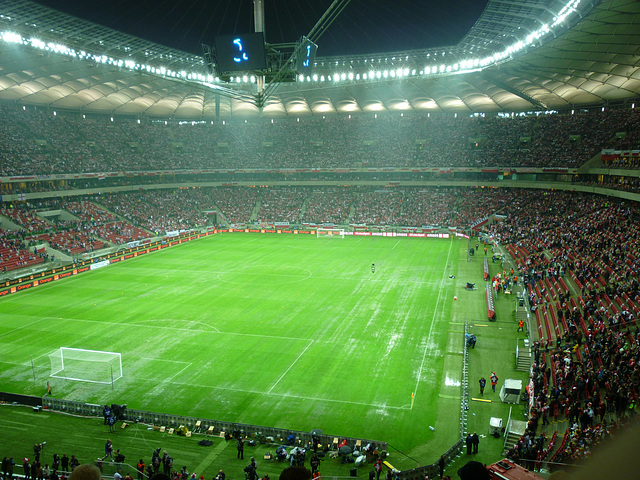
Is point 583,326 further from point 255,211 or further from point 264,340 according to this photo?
point 255,211

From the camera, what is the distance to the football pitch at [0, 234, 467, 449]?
22.8 m

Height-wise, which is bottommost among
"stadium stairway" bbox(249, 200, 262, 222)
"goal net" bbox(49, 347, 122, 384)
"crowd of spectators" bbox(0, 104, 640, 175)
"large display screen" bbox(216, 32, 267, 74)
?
"goal net" bbox(49, 347, 122, 384)

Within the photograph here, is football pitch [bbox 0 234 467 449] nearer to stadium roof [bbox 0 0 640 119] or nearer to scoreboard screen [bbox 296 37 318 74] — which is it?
stadium roof [bbox 0 0 640 119]

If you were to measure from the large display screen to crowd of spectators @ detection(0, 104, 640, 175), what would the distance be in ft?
163

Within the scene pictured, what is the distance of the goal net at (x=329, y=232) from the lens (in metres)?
71.9

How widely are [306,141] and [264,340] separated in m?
70.9

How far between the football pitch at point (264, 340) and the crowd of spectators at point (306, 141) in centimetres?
3001

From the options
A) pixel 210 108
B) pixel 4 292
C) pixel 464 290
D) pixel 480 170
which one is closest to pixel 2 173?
pixel 4 292

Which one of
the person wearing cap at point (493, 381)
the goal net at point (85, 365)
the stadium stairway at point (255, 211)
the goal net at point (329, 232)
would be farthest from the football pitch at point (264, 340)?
the stadium stairway at point (255, 211)

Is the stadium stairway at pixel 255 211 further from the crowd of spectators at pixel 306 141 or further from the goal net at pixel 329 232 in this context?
the goal net at pixel 329 232

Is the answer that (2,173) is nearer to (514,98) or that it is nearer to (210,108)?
(210,108)

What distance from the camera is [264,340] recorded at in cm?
3067

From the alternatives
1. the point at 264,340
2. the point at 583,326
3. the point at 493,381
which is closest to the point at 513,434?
the point at 493,381

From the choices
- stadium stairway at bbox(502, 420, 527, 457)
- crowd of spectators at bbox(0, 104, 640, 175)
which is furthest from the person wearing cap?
crowd of spectators at bbox(0, 104, 640, 175)
